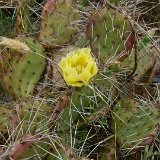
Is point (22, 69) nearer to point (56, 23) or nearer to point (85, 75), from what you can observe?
point (56, 23)

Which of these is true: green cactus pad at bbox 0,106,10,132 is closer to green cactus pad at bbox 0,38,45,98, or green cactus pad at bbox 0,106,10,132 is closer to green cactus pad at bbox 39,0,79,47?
green cactus pad at bbox 0,38,45,98

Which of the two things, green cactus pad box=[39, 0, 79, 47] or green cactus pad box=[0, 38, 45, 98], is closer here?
green cactus pad box=[0, 38, 45, 98]

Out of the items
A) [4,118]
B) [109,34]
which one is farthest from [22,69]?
[109,34]

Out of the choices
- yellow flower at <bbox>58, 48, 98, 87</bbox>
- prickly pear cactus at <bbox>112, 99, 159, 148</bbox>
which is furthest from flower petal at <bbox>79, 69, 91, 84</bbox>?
prickly pear cactus at <bbox>112, 99, 159, 148</bbox>

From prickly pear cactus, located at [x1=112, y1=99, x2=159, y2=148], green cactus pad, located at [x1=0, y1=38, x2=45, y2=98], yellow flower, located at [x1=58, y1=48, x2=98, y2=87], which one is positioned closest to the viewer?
yellow flower, located at [x1=58, y1=48, x2=98, y2=87]

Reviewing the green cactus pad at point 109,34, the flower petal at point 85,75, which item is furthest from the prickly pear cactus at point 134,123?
the flower petal at point 85,75

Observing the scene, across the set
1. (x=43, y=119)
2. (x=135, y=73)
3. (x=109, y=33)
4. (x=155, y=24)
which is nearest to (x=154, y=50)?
(x=135, y=73)

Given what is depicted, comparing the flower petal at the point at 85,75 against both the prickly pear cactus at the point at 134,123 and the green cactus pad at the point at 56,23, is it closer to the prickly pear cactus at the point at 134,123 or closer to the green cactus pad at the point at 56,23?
the prickly pear cactus at the point at 134,123

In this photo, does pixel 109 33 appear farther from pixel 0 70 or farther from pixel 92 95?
pixel 0 70
